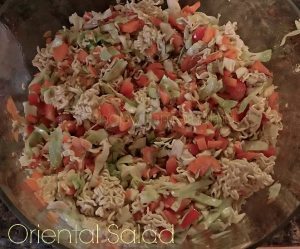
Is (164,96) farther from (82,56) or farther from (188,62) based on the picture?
(82,56)

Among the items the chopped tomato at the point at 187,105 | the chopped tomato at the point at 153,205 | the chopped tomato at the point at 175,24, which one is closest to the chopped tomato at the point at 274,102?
the chopped tomato at the point at 187,105

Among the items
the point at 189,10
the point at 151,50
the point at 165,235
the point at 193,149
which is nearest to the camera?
the point at 165,235

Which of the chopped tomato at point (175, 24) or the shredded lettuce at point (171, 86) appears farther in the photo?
the chopped tomato at point (175, 24)

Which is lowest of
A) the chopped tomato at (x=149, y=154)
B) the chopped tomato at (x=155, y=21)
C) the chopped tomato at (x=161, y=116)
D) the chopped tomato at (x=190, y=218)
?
the chopped tomato at (x=190, y=218)

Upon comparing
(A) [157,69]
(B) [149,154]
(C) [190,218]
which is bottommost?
(C) [190,218]

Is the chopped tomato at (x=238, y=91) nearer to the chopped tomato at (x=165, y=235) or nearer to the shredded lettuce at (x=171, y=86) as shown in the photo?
the shredded lettuce at (x=171, y=86)

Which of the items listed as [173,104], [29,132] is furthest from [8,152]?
[173,104]

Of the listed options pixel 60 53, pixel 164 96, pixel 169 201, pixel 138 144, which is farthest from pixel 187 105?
pixel 60 53

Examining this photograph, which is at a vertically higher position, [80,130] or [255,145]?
[80,130]
